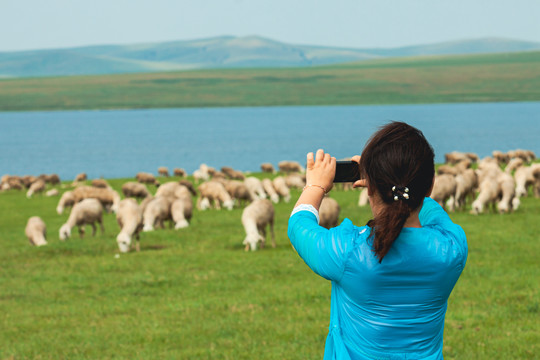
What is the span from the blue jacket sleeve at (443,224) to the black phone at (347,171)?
369mm

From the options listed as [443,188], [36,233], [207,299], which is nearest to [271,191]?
[443,188]

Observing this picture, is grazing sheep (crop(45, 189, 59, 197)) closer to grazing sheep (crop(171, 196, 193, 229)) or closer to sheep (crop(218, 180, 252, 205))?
sheep (crop(218, 180, 252, 205))

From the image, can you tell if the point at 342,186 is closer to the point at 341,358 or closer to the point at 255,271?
the point at 255,271

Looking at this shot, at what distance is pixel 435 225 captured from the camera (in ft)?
9.29

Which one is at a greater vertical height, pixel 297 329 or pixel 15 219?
pixel 297 329

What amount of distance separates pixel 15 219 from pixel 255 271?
49.4ft

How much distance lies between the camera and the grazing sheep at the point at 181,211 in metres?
19.9

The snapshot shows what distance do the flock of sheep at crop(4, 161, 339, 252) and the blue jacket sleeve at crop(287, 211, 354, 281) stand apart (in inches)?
509

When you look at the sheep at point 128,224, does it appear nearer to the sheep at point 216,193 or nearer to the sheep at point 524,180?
the sheep at point 216,193

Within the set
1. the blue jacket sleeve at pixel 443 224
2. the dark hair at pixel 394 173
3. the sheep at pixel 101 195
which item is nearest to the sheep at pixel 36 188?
the sheep at pixel 101 195

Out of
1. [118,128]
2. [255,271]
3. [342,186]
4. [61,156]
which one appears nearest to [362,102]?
[118,128]

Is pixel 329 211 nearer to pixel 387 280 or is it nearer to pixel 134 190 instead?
pixel 387 280

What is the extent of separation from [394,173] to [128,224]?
14.7 m

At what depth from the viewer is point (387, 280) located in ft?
8.63
